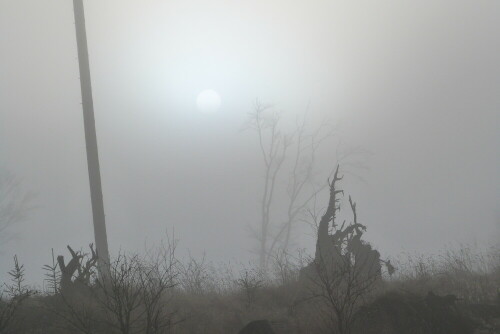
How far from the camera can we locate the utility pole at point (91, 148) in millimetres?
9336

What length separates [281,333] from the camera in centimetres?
565

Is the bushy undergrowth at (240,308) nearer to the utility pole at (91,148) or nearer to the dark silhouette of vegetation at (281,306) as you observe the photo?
the dark silhouette of vegetation at (281,306)

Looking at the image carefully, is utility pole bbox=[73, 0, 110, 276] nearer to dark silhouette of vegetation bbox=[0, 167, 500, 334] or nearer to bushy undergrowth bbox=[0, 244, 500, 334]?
dark silhouette of vegetation bbox=[0, 167, 500, 334]

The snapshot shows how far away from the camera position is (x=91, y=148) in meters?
9.62

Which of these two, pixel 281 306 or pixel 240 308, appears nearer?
pixel 240 308

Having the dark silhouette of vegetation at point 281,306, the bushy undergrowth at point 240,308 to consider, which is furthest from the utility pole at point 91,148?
the bushy undergrowth at point 240,308

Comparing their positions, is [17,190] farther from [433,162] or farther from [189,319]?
[433,162]

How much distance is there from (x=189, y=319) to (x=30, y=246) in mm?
19745

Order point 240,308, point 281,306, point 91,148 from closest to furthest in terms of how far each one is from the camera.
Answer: point 240,308, point 281,306, point 91,148

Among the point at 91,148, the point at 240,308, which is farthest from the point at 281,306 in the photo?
the point at 91,148

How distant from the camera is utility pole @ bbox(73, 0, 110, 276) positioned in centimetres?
934

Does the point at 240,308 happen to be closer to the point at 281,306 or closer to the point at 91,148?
the point at 281,306

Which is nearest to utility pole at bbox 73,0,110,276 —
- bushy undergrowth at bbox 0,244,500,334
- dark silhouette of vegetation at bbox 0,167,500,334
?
dark silhouette of vegetation at bbox 0,167,500,334

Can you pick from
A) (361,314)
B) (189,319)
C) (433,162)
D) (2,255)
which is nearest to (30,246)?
(2,255)
